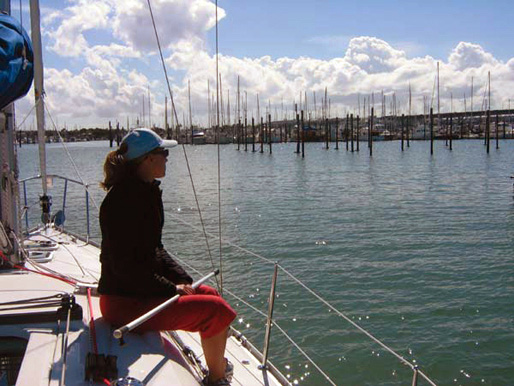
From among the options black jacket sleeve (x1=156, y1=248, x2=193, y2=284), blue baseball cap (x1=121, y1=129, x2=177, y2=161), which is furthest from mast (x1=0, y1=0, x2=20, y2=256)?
blue baseball cap (x1=121, y1=129, x2=177, y2=161)

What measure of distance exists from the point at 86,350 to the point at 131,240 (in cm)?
64

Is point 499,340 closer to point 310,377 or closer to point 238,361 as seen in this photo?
point 310,377

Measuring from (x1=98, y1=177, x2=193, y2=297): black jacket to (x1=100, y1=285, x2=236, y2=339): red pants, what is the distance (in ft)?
0.20

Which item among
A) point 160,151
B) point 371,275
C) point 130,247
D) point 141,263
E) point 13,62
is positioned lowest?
point 371,275

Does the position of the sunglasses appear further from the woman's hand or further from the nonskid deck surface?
the nonskid deck surface

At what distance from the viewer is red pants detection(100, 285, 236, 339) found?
3113 mm

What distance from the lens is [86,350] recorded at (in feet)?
9.91

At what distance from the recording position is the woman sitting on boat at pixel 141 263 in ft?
10.1

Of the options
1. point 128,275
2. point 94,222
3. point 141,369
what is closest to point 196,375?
point 141,369

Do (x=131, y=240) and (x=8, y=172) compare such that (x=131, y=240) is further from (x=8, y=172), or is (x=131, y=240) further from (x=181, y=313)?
(x=8, y=172)

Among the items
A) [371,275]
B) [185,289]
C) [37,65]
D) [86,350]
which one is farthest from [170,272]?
[371,275]

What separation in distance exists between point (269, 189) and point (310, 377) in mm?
23299

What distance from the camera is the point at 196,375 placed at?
10.8 ft

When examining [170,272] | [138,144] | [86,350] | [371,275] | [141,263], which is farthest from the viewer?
[371,275]
